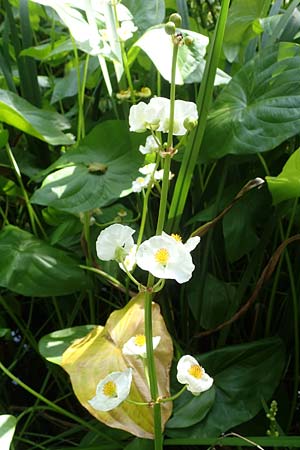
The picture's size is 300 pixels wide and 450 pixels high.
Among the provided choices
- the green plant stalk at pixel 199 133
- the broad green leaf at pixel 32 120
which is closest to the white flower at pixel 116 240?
the green plant stalk at pixel 199 133

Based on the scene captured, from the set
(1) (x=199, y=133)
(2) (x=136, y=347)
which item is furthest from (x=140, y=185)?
(2) (x=136, y=347)

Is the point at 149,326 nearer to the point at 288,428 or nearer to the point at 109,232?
the point at 109,232

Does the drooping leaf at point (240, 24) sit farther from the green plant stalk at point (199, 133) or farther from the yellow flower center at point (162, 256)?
the yellow flower center at point (162, 256)

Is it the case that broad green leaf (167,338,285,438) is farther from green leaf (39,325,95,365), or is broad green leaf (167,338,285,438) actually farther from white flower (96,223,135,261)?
white flower (96,223,135,261)

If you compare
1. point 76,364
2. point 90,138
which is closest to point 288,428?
point 76,364

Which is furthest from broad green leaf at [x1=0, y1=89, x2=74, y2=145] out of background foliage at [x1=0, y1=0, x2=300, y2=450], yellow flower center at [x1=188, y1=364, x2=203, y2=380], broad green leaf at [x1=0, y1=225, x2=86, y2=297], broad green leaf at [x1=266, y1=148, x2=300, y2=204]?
yellow flower center at [x1=188, y1=364, x2=203, y2=380]

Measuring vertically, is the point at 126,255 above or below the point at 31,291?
above

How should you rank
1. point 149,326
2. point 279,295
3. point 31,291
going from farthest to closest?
1. point 279,295
2. point 31,291
3. point 149,326
